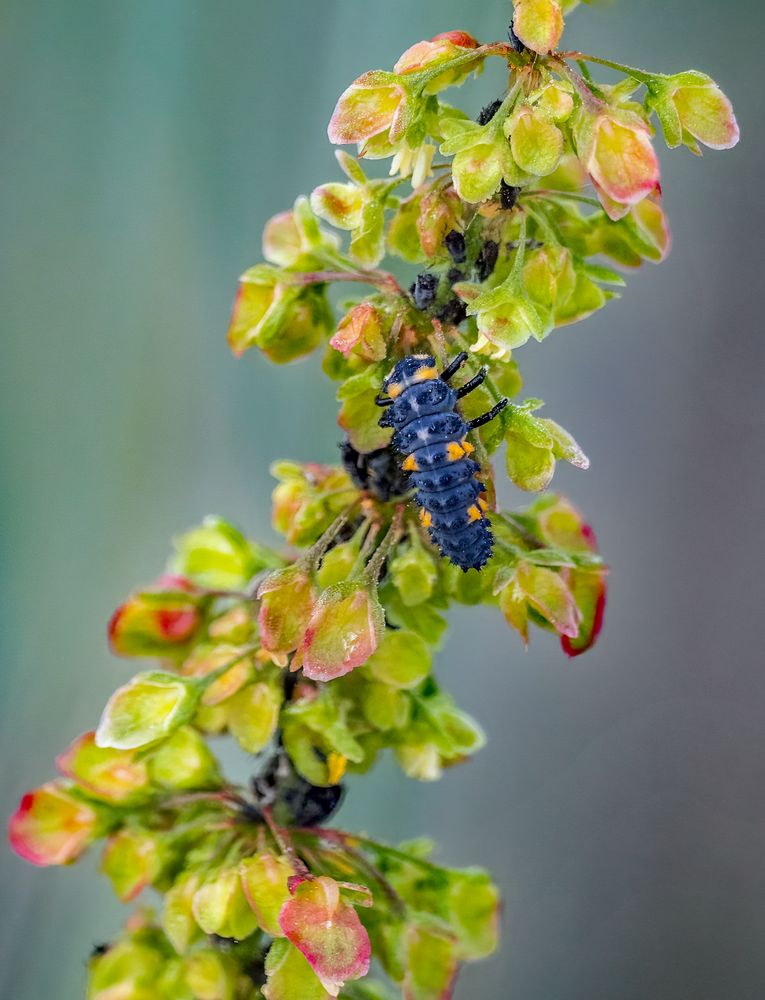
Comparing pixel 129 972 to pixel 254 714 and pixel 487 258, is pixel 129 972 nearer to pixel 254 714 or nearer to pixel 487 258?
pixel 254 714

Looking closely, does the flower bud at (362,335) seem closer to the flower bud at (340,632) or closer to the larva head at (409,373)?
the larva head at (409,373)

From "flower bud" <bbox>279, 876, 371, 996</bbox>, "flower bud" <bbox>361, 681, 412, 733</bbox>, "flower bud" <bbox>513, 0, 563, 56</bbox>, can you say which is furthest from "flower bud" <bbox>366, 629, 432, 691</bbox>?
"flower bud" <bbox>513, 0, 563, 56</bbox>

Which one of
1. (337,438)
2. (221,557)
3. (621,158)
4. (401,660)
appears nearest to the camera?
(621,158)

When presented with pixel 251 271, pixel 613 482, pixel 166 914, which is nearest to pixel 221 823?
pixel 166 914

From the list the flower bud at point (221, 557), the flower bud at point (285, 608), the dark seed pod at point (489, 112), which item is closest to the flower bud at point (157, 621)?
the flower bud at point (221, 557)

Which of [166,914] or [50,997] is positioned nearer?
[166,914]

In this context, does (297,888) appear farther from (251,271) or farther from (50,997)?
(50,997)

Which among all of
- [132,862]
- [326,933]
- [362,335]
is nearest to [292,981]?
[326,933]
